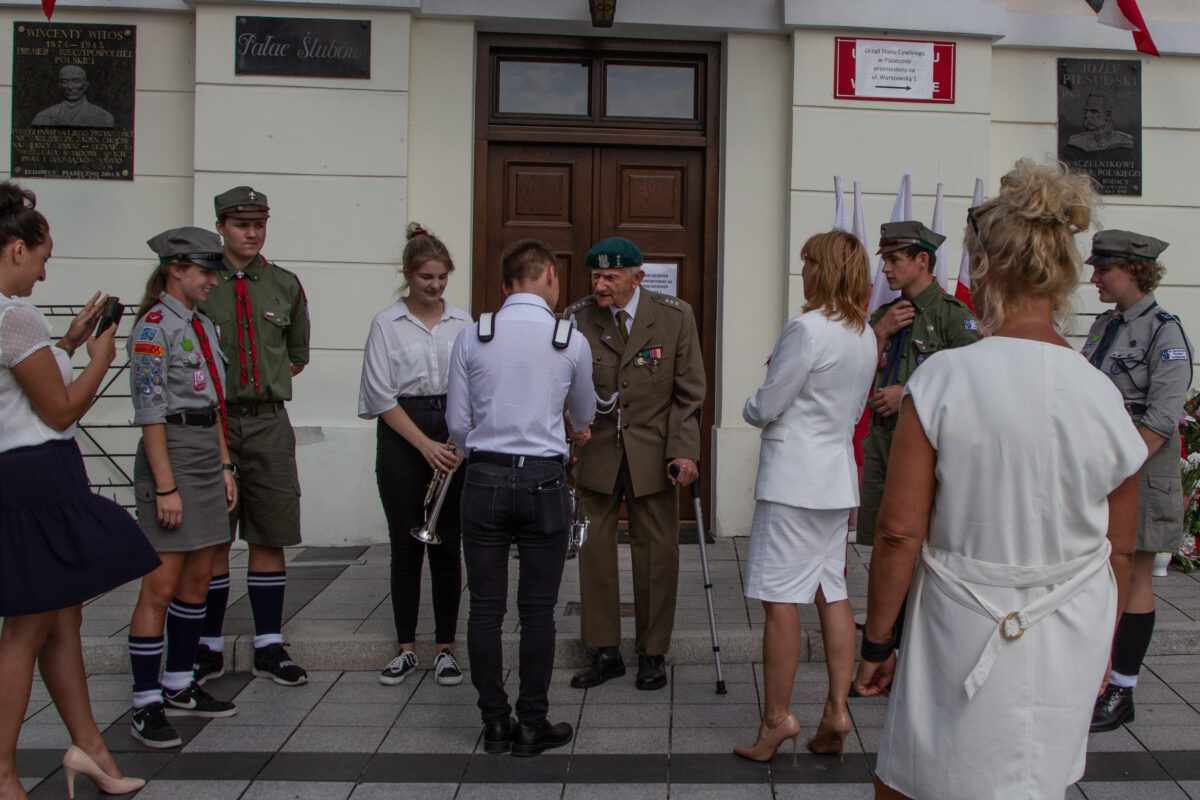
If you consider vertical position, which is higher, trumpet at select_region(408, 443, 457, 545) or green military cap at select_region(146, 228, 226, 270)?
green military cap at select_region(146, 228, 226, 270)

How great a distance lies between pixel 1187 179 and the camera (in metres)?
7.65

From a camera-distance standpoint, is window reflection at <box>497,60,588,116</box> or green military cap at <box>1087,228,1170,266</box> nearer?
green military cap at <box>1087,228,1170,266</box>

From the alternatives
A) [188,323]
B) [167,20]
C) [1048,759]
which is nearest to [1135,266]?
[1048,759]

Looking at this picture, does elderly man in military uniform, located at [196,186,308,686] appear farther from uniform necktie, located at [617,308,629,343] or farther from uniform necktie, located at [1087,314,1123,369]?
uniform necktie, located at [1087,314,1123,369]

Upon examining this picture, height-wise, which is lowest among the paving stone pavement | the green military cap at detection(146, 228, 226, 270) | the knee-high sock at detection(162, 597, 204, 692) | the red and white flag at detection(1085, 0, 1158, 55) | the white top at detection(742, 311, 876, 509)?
the paving stone pavement

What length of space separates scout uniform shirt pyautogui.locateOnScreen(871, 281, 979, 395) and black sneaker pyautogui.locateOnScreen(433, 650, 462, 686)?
7.25ft

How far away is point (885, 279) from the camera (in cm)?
601

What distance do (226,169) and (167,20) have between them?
1153 mm

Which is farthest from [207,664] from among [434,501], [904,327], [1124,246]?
[1124,246]

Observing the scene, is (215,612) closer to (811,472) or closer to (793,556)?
(793,556)

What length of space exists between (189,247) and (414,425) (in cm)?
119

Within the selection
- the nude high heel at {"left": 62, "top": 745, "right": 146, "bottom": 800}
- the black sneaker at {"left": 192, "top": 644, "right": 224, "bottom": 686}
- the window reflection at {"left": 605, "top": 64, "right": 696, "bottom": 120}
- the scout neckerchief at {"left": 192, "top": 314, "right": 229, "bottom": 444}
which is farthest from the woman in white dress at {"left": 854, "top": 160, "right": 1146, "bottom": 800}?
the window reflection at {"left": 605, "top": 64, "right": 696, "bottom": 120}

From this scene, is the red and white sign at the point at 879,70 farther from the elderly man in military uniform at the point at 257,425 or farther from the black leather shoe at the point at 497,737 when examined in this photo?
the black leather shoe at the point at 497,737

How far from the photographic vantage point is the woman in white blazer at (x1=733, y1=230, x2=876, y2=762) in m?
3.92
